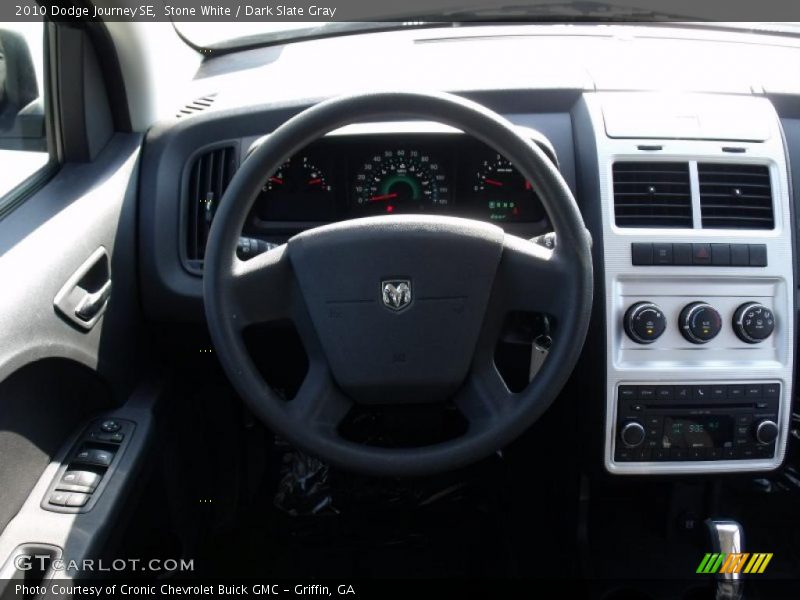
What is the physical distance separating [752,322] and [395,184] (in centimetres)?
88

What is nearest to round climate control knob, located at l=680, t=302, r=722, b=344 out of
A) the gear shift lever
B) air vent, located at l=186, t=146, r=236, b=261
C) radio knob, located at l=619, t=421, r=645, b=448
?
radio knob, located at l=619, t=421, r=645, b=448

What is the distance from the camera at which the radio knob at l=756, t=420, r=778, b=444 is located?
6.40 feet

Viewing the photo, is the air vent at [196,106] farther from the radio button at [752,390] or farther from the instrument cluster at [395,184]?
the radio button at [752,390]

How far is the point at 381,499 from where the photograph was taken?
250 centimetres

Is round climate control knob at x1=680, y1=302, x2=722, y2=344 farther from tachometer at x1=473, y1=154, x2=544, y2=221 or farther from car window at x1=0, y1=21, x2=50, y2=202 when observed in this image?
car window at x1=0, y1=21, x2=50, y2=202

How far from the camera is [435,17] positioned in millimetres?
2453

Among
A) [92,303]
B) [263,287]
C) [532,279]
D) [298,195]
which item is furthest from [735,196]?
[92,303]

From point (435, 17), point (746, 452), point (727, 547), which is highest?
point (435, 17)

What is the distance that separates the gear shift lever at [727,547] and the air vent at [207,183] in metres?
1.44

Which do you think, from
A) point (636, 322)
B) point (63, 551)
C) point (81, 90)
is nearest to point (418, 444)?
point (636, 322)

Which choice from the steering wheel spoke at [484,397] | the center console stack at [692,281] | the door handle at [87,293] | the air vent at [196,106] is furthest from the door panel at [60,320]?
the center console stack at [692,281]

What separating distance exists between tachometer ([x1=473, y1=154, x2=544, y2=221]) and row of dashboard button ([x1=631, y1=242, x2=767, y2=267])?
0.89ft

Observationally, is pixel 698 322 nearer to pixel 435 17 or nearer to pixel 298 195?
pixel 298 195

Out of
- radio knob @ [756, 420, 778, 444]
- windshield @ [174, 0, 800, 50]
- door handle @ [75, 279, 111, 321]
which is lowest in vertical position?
radio knob @ [756, 420, 778, 444]
